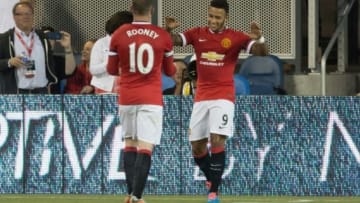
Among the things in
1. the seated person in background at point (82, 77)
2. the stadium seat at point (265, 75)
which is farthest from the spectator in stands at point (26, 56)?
the stadium seat at point (265, 75)

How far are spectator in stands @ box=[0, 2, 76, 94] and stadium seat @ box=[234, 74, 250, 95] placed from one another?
2.09m

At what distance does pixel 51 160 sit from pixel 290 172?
284 centimetres

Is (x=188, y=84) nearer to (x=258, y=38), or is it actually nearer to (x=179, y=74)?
(x=179, y=74)

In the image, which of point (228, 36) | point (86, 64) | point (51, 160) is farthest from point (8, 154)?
point (228, 36)

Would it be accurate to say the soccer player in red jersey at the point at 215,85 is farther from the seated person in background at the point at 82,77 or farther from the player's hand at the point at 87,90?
the seated person in background at the point at 82,77

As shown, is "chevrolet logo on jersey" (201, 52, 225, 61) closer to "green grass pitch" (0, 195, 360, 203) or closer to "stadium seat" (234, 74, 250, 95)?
"green grass pitch" (0, 195, 360, 203)

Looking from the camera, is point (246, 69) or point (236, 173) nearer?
point (236, 173)

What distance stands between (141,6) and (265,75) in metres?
5.13

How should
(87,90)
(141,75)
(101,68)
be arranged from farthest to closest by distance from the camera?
(87,90) < (101,68) < (141,75)

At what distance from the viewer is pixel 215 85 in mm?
16172

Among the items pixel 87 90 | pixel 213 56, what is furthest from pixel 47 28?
→ pixel 213 56

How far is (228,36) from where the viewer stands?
16203 mm

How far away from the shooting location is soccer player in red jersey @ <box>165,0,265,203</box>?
16.1 meters

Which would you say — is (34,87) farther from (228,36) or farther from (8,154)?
(228,36)
